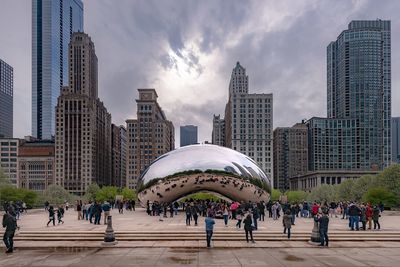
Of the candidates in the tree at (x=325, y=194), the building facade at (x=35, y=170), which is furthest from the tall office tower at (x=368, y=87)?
the building facade at (x=35, y=170)

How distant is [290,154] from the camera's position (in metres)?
181

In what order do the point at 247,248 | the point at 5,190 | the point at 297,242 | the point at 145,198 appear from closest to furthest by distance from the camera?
1. the point at 247,248
2. the point at 297,242
3. the point at 145,198
4. the point at 5,190

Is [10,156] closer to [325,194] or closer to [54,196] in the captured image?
[54,196]

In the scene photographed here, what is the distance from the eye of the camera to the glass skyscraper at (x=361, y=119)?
581ft

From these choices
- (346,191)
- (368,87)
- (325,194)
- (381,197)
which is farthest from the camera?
(368,87)

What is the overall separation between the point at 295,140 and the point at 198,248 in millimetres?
170652

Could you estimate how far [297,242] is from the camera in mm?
18141

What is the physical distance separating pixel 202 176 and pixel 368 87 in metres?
170

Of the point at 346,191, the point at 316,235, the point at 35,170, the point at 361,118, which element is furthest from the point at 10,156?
the point at 316,235

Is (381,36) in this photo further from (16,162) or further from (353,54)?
(16,162)

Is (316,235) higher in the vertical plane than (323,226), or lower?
lower

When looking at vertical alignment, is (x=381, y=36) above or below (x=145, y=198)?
above

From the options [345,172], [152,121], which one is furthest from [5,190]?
[345,172]

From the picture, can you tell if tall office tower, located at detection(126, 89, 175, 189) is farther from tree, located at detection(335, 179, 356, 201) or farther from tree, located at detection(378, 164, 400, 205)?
tree, located at detection(378, 164, 400, 205)
